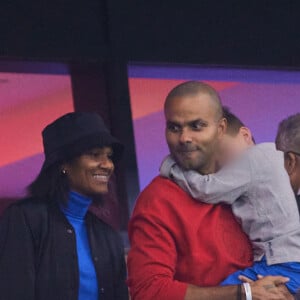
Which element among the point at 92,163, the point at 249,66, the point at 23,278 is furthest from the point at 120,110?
the point at 23,278

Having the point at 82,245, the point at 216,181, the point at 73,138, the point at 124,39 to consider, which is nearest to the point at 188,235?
the point at 216,181

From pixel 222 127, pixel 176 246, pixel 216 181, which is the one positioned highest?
pixel 222 127

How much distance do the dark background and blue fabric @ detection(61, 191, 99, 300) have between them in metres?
1.82

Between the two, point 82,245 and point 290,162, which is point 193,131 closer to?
point 290,162

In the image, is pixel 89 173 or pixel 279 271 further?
pixel 89 173

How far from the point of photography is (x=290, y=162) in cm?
298

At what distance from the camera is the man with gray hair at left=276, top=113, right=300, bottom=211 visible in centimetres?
295

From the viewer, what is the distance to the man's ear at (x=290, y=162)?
116 inches

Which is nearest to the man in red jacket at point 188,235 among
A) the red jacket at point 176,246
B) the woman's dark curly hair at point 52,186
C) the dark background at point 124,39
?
the red jacket at point 176,246

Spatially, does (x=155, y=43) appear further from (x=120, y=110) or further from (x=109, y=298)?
Answer: (x=109, y=298)

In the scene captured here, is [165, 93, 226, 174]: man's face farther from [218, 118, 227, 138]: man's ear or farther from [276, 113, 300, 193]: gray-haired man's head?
[276, 113, 300, 193]: gray-haired man's head

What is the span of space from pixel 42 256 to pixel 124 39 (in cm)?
235

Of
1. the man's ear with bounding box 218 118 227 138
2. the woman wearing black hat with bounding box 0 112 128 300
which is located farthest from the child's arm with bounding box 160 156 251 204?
the woman wearing black hat with bounding box 0 112 128 300

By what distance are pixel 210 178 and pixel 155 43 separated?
103 inches
